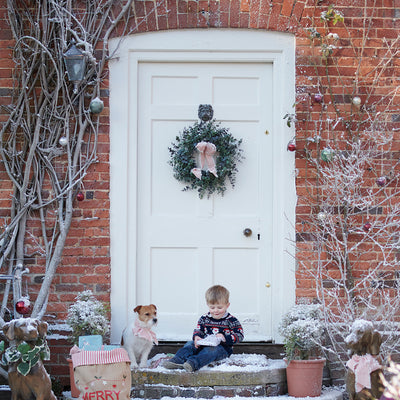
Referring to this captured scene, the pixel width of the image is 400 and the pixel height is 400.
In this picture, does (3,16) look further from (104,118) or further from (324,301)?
(324,301)

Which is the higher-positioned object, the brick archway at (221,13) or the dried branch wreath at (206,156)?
the brick archway at (221,13)

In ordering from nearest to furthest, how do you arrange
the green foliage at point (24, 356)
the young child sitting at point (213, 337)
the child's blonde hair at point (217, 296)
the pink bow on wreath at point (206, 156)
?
1. the green foliage at point (24, 356)
2. the young child sitting at point (213, 337)
3. the child's blonde hair at point (217, 296)
4. the pink bow on wreath at point (206, 156)

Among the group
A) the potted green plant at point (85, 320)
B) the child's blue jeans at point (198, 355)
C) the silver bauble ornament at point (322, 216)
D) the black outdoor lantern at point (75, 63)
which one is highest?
the black outdoor lantern at point (75, 63)

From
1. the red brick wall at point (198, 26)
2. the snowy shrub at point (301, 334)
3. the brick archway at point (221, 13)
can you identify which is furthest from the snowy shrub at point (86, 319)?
the brick archway at point (221, 13)

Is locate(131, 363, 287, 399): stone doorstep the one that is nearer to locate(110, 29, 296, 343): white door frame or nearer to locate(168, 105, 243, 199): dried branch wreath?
locate(110, 29, 296, 343): white door frame

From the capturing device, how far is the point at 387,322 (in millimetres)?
5430

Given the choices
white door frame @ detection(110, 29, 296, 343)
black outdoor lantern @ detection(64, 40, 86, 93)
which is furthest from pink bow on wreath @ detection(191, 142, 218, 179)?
black outdoor lantern @ detection(64, 40, 86, 93)

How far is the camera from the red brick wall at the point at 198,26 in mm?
5668

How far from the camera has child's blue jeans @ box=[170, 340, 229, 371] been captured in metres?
5.04

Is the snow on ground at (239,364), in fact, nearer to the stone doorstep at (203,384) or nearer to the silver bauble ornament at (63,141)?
the stone doorstep at (203,384)

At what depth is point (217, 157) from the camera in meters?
5.74

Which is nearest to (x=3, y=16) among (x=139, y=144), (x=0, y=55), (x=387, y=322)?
(x=0, y=55)

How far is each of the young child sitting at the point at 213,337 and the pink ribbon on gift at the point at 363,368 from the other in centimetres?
120

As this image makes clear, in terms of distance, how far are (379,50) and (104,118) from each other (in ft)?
7.68
